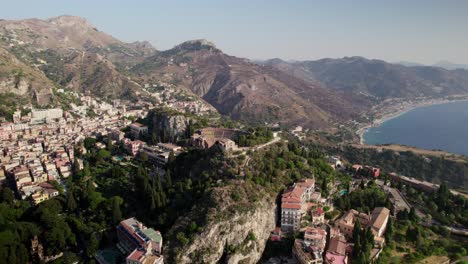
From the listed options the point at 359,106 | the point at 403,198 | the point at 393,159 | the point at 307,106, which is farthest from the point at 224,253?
the point at 359,106

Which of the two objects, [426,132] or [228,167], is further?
[426,132]

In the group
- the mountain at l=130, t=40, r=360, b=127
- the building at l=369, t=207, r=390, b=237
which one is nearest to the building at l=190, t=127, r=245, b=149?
the building at l=369, t=207, r=390, b=237

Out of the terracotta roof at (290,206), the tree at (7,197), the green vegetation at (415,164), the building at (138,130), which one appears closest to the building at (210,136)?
the building at (138,130)

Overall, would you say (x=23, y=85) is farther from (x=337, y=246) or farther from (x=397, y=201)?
(x=397, y=201)

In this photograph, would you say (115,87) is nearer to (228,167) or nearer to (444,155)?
(228,167)

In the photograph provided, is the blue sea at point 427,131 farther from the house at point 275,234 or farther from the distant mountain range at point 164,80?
the house at point 275,234

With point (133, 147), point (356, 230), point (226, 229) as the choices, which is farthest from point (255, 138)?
point (133, 147)

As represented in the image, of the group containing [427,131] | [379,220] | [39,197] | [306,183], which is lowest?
[427,131]
